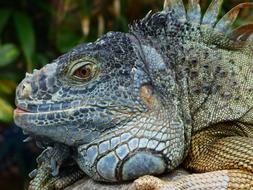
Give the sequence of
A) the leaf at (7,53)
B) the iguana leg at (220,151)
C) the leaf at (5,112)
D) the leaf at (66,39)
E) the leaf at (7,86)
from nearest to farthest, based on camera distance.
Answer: the iguana leg at (220,151), the leaf at (5,112), the leaf at (7,53), the leaf at (66,39), the leaf at (7,86)

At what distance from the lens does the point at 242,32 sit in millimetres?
3758

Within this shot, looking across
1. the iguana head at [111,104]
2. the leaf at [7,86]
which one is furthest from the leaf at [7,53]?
the iguana head at [111,104]

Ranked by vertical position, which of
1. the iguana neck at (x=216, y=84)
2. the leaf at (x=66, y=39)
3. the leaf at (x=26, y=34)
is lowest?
the iguana neck at (x=216, y=84)

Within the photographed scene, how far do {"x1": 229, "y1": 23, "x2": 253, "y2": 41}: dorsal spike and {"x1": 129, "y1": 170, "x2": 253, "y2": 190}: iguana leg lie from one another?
79cm

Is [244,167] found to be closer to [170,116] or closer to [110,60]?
[170,116]

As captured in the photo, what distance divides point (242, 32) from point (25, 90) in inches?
45.5

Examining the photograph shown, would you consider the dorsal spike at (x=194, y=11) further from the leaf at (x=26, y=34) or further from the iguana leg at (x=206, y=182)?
the leaf at (x=26, y=34)

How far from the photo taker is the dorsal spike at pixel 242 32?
147 inches

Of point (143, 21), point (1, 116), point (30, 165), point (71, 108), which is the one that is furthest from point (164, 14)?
point (30, 165)

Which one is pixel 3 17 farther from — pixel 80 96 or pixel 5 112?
pixel 80 96

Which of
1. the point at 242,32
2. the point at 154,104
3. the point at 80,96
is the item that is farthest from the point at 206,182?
the point at 242,32

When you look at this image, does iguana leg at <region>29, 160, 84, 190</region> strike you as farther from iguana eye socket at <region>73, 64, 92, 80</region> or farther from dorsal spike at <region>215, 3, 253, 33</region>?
dorsal spike at <region>215, 3, 253, 33</region>

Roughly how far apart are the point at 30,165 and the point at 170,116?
531cm

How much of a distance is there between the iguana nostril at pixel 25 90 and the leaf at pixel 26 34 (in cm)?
424
